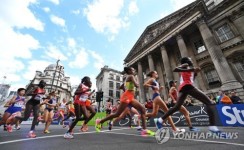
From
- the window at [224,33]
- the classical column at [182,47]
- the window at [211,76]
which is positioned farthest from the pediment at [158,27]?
the window at [211,76]

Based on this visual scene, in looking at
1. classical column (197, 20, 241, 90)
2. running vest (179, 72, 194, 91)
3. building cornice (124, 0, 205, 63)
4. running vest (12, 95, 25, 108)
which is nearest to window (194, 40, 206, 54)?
classical column (197, 20, 241, 90)

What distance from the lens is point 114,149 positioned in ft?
8.74

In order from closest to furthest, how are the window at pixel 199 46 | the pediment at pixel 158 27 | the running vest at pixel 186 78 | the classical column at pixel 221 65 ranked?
the running vest at pixel 186 78, the classical column at pixel 221 65, the window at pixel 199 46, the pediment at pixel 158 27

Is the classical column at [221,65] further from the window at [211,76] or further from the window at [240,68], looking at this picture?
the window at [211,76]

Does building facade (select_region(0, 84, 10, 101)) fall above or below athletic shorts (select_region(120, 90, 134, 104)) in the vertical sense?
above

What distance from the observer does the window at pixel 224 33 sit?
Result: 18391 mm

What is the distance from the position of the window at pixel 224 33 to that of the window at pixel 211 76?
4.54 metres

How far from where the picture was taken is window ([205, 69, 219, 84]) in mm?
18719

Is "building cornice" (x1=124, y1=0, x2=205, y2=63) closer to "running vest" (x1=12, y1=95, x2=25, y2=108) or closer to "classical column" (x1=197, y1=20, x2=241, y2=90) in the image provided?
"classical column" (x1=197, y1=20, x2=241, y2=90)

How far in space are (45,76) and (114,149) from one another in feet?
237

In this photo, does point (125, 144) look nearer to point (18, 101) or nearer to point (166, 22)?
point (18, 101)

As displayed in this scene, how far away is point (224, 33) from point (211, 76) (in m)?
6.20

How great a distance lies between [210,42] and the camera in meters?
17.1

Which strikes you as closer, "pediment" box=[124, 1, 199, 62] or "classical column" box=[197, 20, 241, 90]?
"classical column" box=[197, 20, 241, 90]
